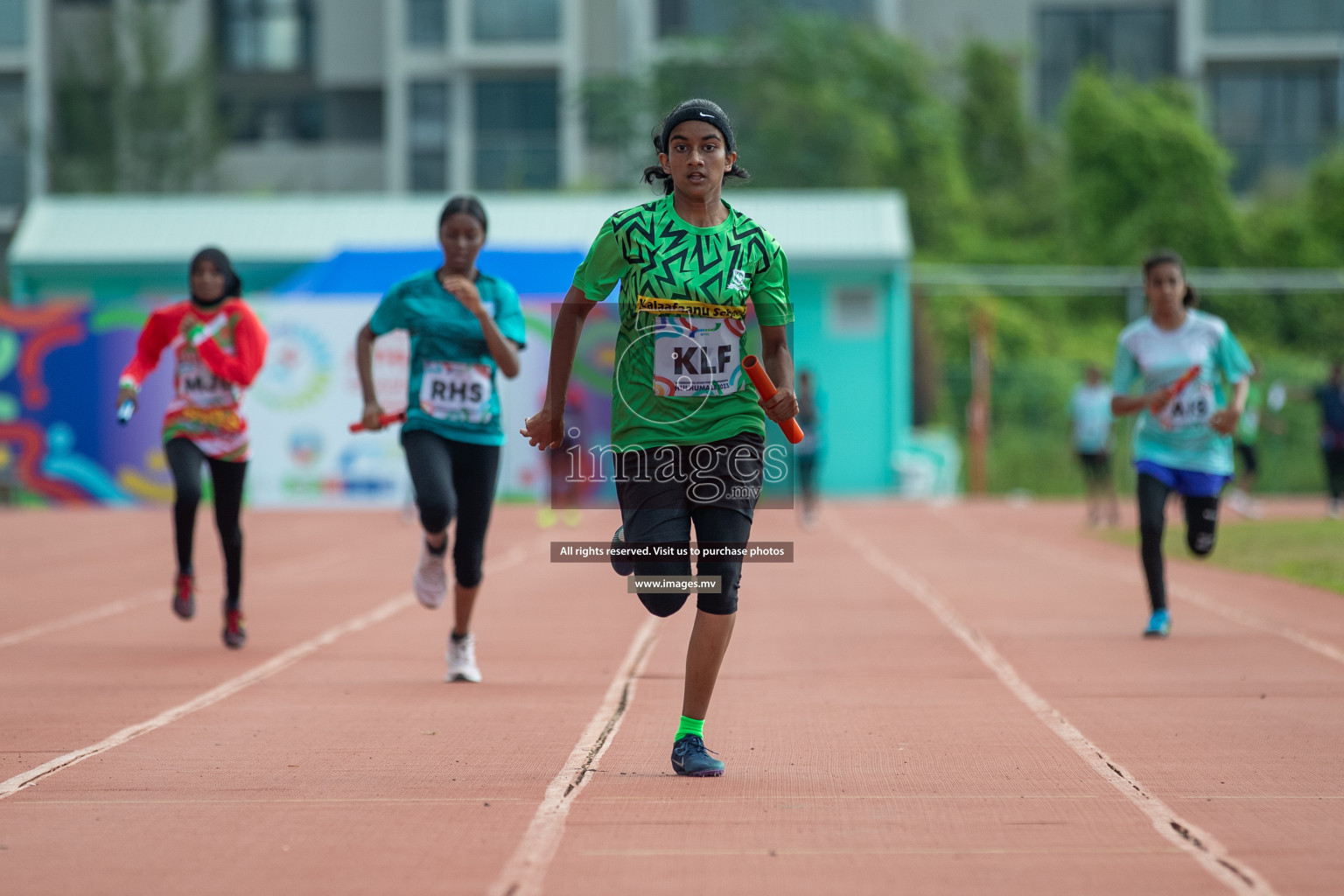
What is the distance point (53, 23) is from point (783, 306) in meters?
45.6

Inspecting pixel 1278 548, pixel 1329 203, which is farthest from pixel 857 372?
pixel 1329 203

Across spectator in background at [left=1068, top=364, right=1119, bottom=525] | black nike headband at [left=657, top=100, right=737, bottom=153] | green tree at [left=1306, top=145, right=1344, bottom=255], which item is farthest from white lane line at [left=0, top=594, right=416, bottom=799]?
green tree at [left=1306, top=145, right=1344, bottom=255]

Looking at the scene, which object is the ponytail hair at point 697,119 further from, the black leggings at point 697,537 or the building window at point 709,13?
the building window at point 709,13

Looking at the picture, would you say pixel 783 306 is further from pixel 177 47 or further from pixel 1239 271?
pixel 177 47

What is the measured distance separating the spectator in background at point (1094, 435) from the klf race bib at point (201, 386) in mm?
14464

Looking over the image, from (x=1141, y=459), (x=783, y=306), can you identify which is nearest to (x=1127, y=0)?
(x=1141, y=459)

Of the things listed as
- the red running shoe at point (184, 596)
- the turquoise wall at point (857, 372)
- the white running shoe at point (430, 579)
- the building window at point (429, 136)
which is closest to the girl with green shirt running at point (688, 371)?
the white running shoe at point (430, 579)

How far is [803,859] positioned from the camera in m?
4.49

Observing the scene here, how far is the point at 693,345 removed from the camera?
548cm

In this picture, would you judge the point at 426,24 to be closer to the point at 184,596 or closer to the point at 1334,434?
the point at 1334,434

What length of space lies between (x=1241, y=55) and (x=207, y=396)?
140 ft

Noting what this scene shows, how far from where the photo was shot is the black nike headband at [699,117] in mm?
5570

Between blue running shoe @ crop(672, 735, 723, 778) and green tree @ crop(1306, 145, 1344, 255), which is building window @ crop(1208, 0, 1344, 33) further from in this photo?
blue running shoe @ crop(672, 735, 723, 778)

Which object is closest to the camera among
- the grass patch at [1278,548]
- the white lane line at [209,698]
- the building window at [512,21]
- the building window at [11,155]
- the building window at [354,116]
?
the white lane line at [209,698]
